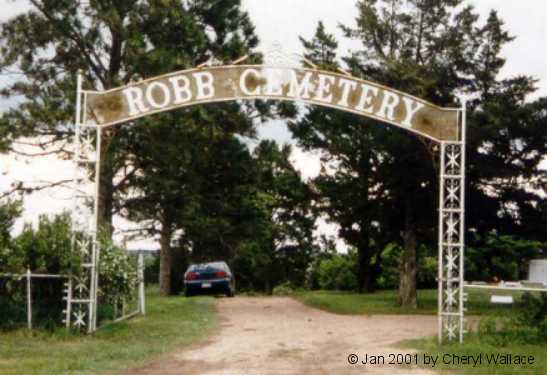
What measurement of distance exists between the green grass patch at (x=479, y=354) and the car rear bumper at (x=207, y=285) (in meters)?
16.6

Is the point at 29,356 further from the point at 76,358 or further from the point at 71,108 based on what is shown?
the point at 71,108

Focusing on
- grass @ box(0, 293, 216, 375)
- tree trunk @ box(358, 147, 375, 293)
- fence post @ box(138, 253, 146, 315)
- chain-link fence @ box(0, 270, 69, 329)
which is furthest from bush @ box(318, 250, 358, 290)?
chain-link fence @ box(0, 270, 69, 329)

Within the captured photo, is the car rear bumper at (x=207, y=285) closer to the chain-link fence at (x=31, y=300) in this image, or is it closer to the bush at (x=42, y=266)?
the bush at (x=42, y=266)

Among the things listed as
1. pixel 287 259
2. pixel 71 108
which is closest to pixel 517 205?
pixel 71 108

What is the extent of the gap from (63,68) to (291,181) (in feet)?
31.3

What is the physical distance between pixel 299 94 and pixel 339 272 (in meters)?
31.9

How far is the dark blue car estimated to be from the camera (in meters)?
29.7

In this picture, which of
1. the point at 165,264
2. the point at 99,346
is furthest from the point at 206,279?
the point at 99,346

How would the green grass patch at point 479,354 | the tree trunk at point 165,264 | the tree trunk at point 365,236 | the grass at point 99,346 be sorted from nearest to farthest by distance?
the grass at point 99,346
the green grass patch at point 479,354
the tree trunk at point 365,236
the tree trunk at point 165,264

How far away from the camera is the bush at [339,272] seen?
44.5 meters

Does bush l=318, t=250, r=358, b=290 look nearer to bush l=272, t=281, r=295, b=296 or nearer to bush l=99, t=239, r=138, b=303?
bush l=272, t=281, r=295, b=296

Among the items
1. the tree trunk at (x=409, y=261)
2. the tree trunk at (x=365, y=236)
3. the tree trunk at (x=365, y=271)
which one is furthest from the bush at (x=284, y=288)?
the tree trunk at (x=409, y=261)

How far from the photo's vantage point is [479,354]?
1205cm

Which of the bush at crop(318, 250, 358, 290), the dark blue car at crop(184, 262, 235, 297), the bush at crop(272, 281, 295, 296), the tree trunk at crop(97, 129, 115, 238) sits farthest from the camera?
the bush at crop(272, 281, 295, 296)
